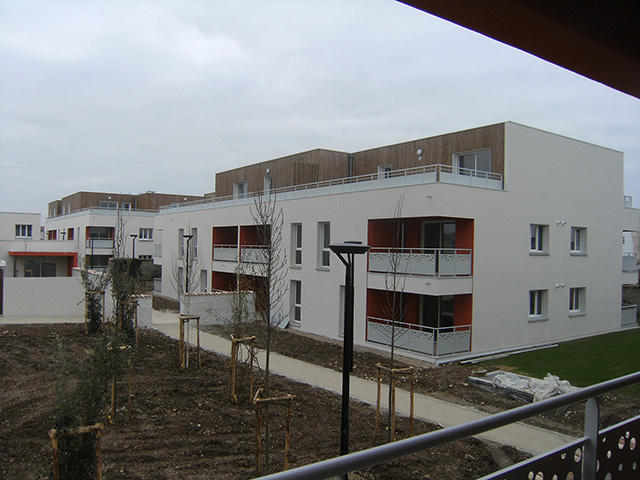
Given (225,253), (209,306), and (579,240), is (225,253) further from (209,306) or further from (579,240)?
(579,240)

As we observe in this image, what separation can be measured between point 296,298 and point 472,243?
821 cm

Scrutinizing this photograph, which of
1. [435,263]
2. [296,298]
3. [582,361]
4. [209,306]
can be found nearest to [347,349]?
[435,263]

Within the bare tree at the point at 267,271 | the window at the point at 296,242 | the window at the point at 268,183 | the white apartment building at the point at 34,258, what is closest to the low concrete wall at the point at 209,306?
the bare tree at the point at 267,271

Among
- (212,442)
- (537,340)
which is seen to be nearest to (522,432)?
(212,442)

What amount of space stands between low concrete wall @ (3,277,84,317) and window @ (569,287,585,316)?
20.2 m

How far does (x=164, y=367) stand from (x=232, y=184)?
813 inches

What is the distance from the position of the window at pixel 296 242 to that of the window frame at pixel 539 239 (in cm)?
912

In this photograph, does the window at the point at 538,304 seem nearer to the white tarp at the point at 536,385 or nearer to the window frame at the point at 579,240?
the window frame at the point at 579,240

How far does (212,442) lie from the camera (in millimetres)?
7148

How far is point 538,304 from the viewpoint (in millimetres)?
18328

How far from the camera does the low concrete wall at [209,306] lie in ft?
69.7

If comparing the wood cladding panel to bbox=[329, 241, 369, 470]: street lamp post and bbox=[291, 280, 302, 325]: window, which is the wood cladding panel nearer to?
bbox=[291, 280, 302, 325]: window

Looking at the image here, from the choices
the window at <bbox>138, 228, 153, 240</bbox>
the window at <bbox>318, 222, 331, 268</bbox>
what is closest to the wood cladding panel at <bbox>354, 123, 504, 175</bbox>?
the window at <bbox>318, 222, 331, 268</bbox>

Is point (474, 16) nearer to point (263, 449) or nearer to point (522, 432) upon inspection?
point (263, 449)
